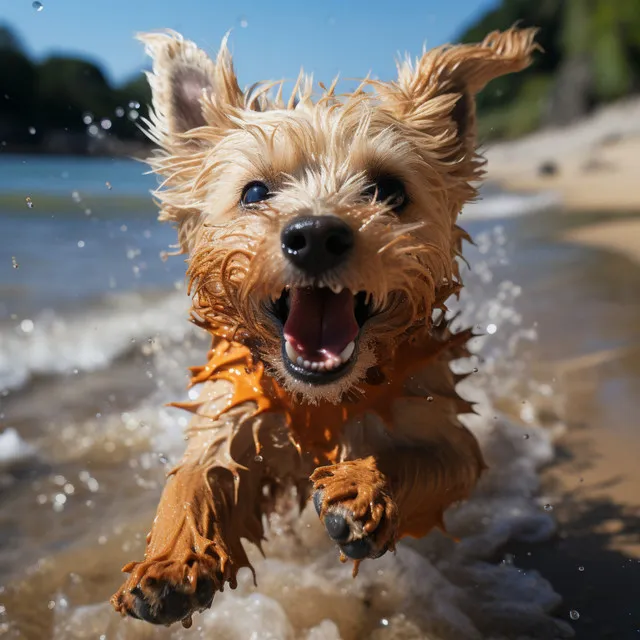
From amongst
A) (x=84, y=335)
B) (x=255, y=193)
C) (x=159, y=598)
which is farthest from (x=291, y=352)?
(x=84, y=335)

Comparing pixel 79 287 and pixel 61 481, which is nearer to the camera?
pixel 61 481

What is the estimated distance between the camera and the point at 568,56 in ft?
190

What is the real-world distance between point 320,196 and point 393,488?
1.14m

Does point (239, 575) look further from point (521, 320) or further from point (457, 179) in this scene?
point (521, 320)

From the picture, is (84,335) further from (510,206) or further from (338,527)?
(510,206)

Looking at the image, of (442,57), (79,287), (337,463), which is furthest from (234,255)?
(79,287)

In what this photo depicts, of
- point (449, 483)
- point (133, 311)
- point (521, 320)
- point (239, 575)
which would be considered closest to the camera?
point (449, 483)

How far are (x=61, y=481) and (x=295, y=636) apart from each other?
77.0 inches

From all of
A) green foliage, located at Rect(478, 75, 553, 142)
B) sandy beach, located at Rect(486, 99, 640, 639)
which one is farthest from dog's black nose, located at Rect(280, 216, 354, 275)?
green foliage, located at Rect(478, 75, 553, 142)

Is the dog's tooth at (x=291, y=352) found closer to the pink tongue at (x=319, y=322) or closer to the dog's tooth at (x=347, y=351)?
the pink tongue at (x=319, y=322)

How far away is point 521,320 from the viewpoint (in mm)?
7520

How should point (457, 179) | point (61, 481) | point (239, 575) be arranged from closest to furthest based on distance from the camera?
point (457, 179), point (239, 575), point (61, 481)

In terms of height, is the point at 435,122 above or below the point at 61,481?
above

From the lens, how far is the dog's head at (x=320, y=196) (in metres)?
2.66
